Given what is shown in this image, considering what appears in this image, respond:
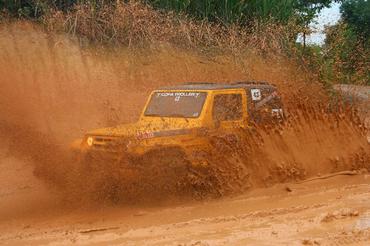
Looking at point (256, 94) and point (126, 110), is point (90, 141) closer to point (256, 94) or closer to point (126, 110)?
point (256, 94)

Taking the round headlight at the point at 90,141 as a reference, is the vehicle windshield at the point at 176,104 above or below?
above

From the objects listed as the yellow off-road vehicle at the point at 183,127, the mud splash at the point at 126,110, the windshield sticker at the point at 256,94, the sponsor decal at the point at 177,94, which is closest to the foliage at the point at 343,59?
the mud splash at the point at 126,110

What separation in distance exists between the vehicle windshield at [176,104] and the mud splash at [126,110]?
80 cm

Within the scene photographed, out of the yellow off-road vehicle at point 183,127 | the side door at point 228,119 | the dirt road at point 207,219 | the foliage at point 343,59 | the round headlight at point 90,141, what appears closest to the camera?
the dirt road at point 207,219

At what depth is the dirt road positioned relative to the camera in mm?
6352

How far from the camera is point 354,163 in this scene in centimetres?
1055

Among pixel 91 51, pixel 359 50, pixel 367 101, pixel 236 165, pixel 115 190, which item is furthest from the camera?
pixel 359 50

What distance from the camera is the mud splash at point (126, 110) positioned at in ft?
29.0

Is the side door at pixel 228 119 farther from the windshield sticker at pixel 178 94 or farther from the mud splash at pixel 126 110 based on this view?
the windshield sticker at pixel 178 94

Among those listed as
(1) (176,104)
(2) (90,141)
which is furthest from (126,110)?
(2) (90,141)

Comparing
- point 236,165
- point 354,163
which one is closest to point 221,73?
point 354,163

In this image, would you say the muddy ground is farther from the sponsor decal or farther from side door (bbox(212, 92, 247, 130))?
the sponsor decal

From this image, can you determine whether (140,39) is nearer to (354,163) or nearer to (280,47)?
(280,47)

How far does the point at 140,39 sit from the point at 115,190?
9111 millimetres
